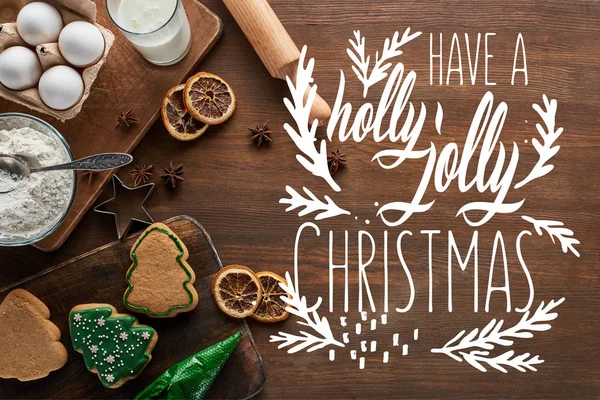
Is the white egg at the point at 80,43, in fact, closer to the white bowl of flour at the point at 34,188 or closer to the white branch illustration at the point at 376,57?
the white bowl of flour at the point at 34,188

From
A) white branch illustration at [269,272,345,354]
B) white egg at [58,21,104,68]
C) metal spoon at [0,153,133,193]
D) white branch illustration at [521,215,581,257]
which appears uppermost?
white egg at [58,21,104,68]

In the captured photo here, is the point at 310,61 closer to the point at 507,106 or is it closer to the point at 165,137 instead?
the point at 165,137

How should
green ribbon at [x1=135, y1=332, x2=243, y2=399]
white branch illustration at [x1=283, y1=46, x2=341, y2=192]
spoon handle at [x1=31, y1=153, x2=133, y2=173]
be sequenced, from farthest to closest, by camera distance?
white branch illustration at [x1=283, y1=46, x2=341, y2=192], green ribbon at [x1=135, y1=332, x2=243, y2=399], spoon handle at [x1=31, y1=153, x2=133, y2=173]

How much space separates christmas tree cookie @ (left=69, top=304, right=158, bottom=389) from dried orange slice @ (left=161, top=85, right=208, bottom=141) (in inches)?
22.4

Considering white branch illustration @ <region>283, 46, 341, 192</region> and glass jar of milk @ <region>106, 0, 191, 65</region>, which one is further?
white branch illustration @ <region>283, 46, 341, 192</region>

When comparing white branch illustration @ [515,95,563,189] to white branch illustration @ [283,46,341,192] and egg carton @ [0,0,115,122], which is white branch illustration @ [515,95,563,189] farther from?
egg carton @ [0,0,115,122]

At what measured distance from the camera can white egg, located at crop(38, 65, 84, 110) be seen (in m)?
1.61

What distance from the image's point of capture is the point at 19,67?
1.59 m

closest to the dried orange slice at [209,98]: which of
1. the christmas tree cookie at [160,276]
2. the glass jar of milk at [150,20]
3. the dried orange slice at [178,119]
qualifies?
the dried orange slice at [178,119]

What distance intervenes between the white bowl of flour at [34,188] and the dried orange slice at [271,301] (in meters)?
0.61

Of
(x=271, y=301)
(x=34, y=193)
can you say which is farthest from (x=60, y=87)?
(x=271, y=301)

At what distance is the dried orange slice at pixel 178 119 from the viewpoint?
69.2 inches

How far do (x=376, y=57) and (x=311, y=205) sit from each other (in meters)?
0.51

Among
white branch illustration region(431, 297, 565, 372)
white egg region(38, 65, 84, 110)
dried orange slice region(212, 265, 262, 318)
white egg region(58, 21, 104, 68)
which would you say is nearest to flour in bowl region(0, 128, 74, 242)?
white egg region(38, 65, 84, 110)
